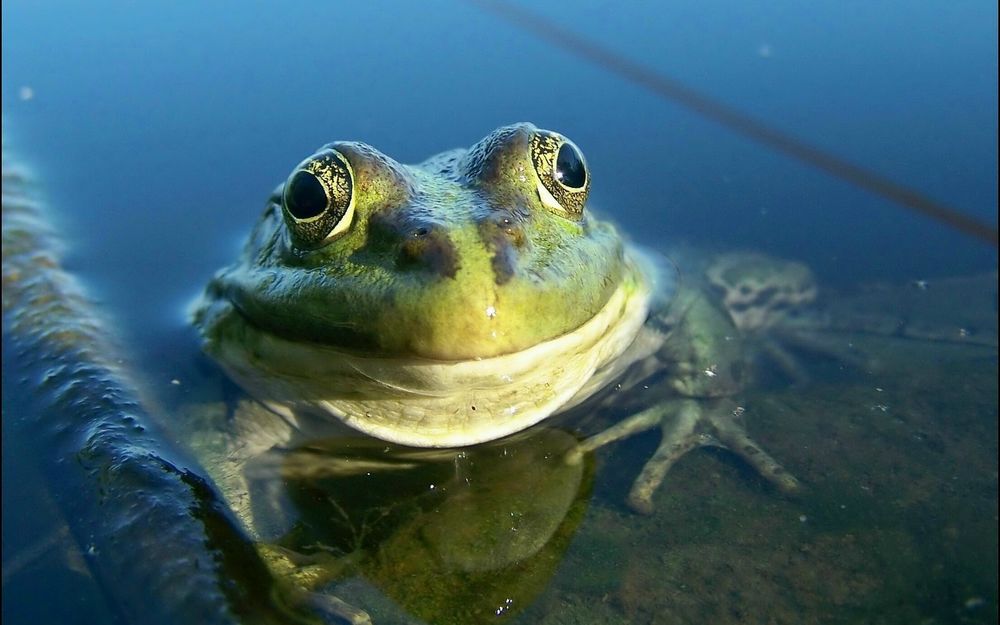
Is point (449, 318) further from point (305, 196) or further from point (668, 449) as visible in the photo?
point (668, 449)

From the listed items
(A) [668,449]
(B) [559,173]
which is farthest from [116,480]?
(A) [668,449]

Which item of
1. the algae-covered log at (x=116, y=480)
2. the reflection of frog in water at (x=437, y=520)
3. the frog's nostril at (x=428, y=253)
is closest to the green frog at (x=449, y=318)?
the frog's nostril at (x=428, y=253)

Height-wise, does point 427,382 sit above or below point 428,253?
below

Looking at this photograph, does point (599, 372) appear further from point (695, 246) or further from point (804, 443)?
point (695, 246)

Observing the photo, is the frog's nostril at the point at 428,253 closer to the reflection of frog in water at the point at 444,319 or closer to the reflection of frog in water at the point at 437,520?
the reflection of frog in water at the point at 444,319

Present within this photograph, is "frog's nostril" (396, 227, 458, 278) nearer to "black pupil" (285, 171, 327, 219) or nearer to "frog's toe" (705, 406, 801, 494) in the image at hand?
"black pupil" (285, 171, 327, 219)

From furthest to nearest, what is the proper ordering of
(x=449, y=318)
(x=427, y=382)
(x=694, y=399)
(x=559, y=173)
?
(x=694, y=399)
(x=559, y=173)
(x=427, y=382)
(x=449, y=318)

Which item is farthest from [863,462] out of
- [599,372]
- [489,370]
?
[489,370]
